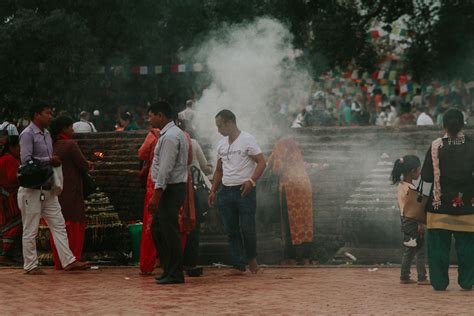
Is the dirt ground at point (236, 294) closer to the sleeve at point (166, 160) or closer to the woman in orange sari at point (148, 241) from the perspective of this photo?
the woman in orange sari at point (148, 241)

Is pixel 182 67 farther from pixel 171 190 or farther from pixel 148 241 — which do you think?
pixel 171 190

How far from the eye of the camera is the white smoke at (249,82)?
55.2 ft

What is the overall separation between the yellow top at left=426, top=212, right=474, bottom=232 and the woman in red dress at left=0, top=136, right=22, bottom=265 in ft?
21.2

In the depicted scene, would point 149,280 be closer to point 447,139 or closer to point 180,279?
point 180,279

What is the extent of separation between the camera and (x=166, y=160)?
11.5 meters

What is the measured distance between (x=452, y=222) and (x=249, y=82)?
6955 mm

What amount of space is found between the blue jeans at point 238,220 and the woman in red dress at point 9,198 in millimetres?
3788

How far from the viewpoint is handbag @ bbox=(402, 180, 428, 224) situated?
11.4 metres

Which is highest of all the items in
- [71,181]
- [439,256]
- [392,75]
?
[392,75]

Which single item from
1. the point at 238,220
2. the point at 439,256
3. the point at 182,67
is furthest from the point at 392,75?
the point at 439,256

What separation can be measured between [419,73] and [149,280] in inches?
814

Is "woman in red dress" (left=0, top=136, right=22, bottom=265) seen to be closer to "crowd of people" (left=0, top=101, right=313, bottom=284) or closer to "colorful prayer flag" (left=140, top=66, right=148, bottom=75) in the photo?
"crowd of people" (left=0, top=101, right=313, bottom=284)

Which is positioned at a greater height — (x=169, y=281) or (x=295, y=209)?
(x=295, y=209)

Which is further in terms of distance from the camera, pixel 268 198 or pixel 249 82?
pixel 249 82
